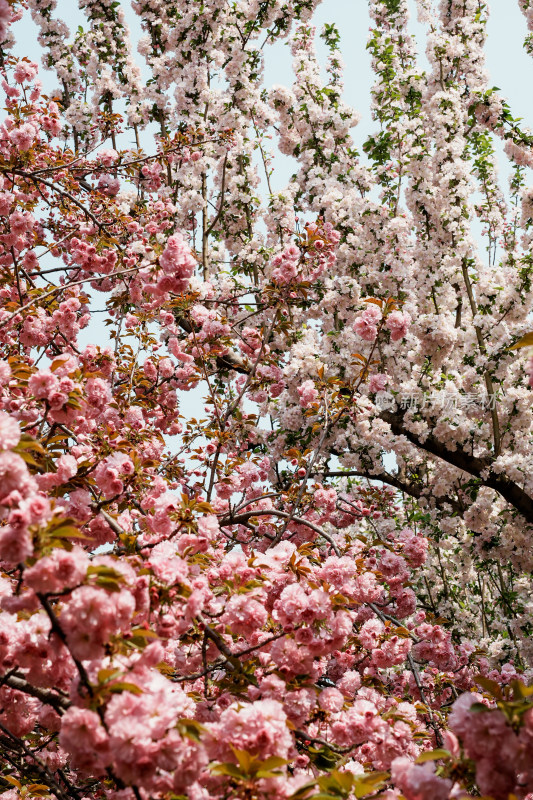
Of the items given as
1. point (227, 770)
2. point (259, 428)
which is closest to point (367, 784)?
point (227, 770)

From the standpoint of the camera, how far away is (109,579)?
4.99ft

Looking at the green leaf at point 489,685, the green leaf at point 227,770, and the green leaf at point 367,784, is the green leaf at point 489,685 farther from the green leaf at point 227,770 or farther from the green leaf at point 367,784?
the green leaf at point 227,770

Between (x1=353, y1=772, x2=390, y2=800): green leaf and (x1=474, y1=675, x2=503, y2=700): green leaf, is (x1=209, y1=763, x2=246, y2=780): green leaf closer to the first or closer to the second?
(x1=353, y1=772, x2=390, y2=800): green leaf

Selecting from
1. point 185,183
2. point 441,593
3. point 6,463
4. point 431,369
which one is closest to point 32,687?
point 6,463

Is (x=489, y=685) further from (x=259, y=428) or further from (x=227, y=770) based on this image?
(x=259, y=428)

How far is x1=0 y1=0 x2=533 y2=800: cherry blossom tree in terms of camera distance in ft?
5.19

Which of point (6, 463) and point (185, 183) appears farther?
point (185, 183)

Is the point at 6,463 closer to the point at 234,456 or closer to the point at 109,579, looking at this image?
the point at 109,579

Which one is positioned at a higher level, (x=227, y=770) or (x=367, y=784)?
(x=227, y=770)

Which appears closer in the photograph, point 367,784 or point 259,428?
point 367,784

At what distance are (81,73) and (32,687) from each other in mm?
9941

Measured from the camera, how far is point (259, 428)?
7.73 m

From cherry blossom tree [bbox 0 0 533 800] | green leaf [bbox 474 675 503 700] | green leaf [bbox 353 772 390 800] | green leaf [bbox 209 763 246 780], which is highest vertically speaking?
cherry blossom tree [bbox 0 0 533 800]

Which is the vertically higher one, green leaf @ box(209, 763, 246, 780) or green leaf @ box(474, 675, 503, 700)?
green leaf @ box(209, 763, 246, 780)
